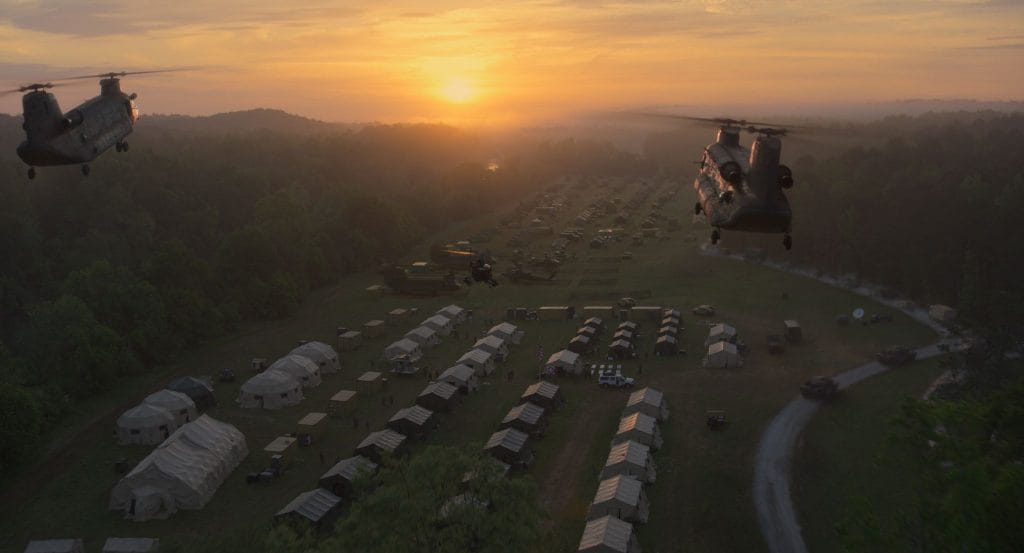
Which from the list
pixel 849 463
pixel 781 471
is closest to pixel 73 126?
pixel 781 471

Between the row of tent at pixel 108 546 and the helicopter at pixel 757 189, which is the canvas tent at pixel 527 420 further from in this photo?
the row of tent at pixel 108 546

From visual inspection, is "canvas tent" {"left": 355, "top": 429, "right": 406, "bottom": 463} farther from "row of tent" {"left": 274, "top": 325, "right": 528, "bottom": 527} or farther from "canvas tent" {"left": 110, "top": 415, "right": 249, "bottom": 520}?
"canvas tent" {"left": 110, "top": 415, "right": 249, "bottom": 520}

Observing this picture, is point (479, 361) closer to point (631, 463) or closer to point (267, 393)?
point (267, 393)

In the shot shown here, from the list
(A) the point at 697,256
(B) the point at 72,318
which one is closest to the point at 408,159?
(A) the point at 697,256

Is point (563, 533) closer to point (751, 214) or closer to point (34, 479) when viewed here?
point (751, 214)

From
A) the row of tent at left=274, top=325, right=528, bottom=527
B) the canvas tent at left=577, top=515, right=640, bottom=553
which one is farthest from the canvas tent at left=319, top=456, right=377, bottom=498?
the canvas tent at left=577, top=515, right=640, bottom=553

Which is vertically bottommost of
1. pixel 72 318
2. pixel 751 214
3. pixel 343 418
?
pixel 343 418

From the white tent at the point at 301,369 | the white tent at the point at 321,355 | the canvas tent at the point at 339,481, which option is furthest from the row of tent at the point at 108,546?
the white tent at the point at 321,355
